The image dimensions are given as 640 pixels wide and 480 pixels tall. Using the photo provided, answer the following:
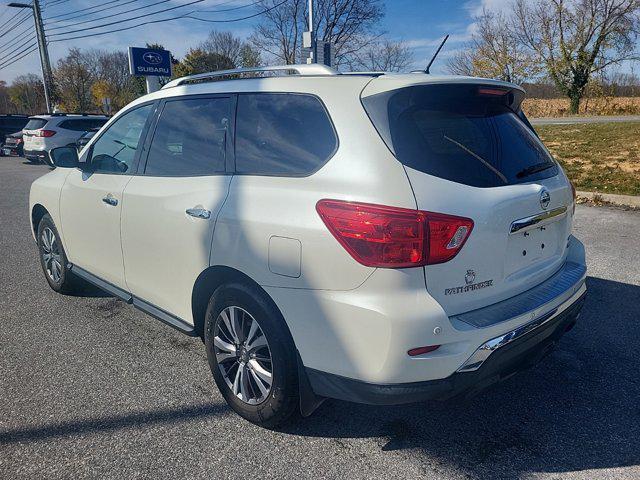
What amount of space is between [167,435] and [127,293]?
131 cm

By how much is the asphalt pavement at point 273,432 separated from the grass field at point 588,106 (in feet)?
97.5

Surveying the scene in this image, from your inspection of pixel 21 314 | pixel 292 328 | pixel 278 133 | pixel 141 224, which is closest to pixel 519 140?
pixel 278 133

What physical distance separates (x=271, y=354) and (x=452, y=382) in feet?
2.85

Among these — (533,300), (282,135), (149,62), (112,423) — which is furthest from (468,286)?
(149,62)

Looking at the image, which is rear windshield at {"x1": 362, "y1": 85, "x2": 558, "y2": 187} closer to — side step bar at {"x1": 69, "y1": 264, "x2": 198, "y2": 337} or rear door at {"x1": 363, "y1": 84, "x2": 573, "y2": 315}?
rear door at {"x1": 363, "y1": 84, "x2": 573, "y2": 315}

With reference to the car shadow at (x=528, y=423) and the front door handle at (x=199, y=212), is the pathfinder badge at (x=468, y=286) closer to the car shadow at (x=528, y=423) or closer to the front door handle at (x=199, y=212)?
the car shadow at (x=528, y=423)

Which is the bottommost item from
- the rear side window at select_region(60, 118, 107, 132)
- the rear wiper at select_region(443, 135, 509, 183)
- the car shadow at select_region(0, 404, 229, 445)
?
the car shadow at select_region(0, 404, 229, 445)

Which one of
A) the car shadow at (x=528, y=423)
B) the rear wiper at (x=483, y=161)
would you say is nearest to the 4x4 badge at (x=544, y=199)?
the rear wiper at (x=483, y=161)

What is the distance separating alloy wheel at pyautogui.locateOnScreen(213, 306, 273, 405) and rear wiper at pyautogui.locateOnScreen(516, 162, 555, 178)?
1532 mm

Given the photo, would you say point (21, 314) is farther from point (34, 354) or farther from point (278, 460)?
point (278, 460)

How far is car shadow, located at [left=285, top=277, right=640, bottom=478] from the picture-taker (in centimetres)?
236

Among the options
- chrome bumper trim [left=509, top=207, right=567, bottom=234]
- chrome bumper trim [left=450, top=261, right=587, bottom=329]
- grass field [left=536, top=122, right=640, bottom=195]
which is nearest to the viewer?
chrome bumper trim [left=450, top=261, right=587, bottom=329]

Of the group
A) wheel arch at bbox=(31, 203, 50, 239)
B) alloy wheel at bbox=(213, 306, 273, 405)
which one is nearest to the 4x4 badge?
alloy wheel at bbox=(213, 306, 273, 405)

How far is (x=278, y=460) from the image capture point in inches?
94.0
